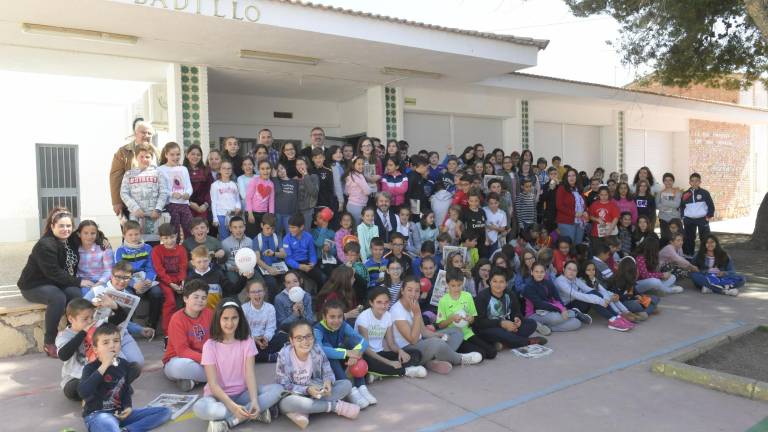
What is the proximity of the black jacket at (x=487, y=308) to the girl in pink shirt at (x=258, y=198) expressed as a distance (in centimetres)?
288

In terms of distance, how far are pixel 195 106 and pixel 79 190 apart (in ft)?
17.0

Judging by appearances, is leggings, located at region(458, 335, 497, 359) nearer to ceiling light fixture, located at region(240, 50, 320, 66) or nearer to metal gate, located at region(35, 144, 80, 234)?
ceiling light fixture, located at region(240, 50, 320, 66)

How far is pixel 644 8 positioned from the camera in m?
9.47

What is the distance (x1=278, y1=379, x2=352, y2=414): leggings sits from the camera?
380 centimetres

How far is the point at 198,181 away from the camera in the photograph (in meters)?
6.97

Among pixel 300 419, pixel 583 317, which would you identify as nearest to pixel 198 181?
pixel 300 419

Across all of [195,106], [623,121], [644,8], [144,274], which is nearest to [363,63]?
[195,106]

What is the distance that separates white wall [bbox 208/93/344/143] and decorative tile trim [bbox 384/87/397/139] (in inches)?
48.2

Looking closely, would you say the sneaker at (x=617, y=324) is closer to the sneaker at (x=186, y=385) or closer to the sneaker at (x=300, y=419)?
the sneaker at (x=300, y=419)

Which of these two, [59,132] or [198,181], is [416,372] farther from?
[59,132]

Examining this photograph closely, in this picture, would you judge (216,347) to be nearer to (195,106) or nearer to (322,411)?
(322,411)

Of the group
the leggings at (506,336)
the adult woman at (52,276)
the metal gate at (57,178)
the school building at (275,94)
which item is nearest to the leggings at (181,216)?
the adult woman at (52,276)

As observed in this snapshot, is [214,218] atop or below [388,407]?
atop

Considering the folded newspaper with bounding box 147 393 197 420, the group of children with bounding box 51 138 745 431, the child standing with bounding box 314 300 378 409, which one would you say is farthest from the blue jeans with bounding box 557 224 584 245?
the folded newspaper with bounding box 147 393 197 420
